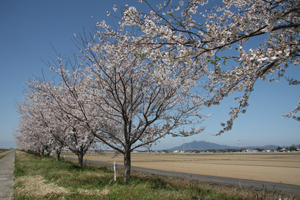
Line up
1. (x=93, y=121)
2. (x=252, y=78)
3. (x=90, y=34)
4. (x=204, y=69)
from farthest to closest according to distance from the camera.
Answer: (x=93, y=121)
(x=90, y=34)
(x=204, y=69)
(x=252, y=78)

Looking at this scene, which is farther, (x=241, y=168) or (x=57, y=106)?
(x=241, y=168)

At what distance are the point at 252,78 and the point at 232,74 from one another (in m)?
0.58

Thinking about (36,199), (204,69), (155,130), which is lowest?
(36,199)

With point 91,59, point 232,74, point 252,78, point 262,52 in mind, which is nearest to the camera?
point 262,52

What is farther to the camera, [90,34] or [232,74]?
[90,34]

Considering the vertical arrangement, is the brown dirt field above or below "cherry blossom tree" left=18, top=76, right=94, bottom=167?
below

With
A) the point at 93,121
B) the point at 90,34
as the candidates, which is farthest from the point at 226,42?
the point at 93,121

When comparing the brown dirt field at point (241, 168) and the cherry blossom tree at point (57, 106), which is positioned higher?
the cherry blossom tree at point (57, 106)

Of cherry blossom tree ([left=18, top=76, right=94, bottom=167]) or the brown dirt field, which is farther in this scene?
the brown dirt field

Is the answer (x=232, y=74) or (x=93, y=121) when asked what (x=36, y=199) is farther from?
(x=232, y=74)

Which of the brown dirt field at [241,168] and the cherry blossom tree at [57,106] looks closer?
the cherry blossom tree at [57,106]

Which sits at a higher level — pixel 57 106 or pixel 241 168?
pixel 57 106

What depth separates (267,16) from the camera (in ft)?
9.28

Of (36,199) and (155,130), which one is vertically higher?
(155,130)
